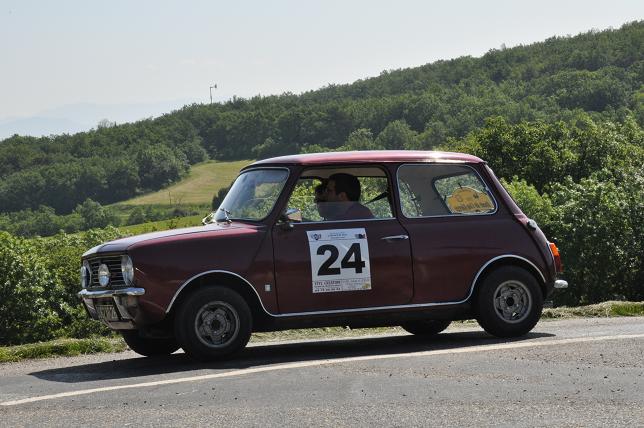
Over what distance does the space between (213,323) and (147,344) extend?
141 cm

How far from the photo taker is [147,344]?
464 inches

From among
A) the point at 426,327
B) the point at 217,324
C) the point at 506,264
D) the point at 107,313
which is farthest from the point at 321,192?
the point at 107,313

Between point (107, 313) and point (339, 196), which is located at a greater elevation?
point (339, 196)

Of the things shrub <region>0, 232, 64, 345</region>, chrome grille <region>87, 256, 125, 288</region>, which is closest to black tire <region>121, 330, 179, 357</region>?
chrome grille <region>87, 256, 125, 288</region>

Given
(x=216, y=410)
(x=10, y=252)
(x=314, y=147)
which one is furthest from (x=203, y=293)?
(x=314, y=147)

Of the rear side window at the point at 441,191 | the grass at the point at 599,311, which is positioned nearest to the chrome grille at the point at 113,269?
the rear side window at the point at 441,191

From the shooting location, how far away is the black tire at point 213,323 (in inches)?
412

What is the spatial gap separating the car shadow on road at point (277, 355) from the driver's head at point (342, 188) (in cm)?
148

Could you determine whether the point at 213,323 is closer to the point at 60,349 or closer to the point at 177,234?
the point at 177,234

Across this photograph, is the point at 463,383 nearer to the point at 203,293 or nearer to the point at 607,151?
the point at 203,293

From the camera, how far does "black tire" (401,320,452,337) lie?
12883 mm

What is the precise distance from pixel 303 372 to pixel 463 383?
146cm

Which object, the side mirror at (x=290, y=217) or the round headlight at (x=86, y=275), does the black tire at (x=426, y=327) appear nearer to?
the side mirror at (x=290, y=217)

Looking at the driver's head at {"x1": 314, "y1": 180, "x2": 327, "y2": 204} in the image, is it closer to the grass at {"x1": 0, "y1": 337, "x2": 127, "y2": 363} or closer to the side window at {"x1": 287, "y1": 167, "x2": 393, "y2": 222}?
the side window at {"x1": 287, "y1": 167, "x2": 393, "y2": 222}
